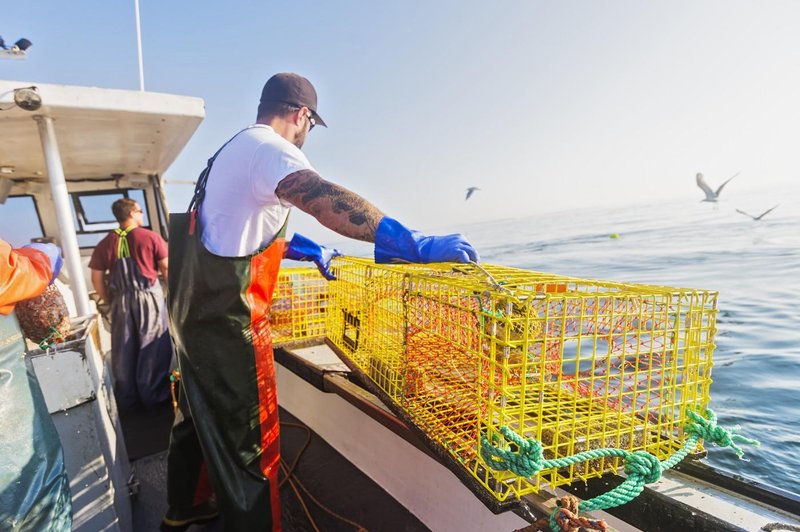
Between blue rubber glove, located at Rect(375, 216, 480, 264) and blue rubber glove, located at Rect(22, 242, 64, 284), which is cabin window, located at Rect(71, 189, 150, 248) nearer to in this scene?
blue rubber glove, located at Rect(22, 242, 64, 284)

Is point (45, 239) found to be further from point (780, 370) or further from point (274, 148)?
point (780, 370)

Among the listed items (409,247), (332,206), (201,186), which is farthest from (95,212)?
(409,247)

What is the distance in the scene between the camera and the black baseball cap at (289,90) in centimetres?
212

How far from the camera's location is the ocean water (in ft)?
14.0

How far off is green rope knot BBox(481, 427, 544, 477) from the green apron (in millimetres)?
1075

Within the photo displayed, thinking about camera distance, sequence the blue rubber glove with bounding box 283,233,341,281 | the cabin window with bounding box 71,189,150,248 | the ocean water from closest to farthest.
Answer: the blue rubber glove with bounding box 283,233,341,281
the ocean water
the cabin window with bounding box 71,189,150,248

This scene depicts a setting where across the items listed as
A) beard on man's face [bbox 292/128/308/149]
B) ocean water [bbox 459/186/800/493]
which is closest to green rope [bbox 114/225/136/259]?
beard on man's face [bbox 292/128/308/149]

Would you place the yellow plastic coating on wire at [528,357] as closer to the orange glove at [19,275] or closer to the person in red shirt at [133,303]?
the orange glove at [19,275]

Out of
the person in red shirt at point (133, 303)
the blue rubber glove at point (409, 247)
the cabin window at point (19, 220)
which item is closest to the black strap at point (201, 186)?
the blue rubber glove at point (409, 247)

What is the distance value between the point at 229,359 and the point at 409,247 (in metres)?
0.96

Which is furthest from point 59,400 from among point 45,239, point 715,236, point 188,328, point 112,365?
point 715,236

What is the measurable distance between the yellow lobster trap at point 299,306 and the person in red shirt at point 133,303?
145 cm

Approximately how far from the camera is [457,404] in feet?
6.49

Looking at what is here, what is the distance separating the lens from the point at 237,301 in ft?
5.91
